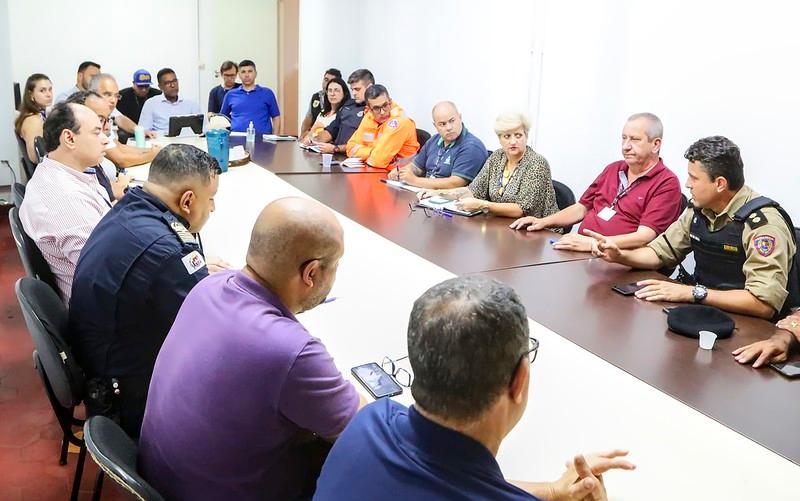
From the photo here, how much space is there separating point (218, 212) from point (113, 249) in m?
1.54

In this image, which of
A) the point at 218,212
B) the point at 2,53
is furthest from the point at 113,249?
the point at 2,53

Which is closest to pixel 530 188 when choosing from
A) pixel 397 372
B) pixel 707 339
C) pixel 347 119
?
pixel 707 339

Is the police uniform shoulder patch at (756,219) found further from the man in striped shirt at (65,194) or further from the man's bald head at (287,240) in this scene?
the man in striped shirt at (65,194)

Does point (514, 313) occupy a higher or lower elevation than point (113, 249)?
higher

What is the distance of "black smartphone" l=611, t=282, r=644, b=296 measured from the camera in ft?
7.54

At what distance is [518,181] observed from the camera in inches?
139

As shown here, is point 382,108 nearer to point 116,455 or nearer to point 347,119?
point 347,119

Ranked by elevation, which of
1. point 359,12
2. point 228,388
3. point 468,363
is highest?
point 359,12

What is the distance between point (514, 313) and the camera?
3.07ft

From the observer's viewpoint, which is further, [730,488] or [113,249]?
[113,249]

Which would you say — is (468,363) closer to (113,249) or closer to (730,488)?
(730,488)

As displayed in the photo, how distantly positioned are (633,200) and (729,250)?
2.54ft

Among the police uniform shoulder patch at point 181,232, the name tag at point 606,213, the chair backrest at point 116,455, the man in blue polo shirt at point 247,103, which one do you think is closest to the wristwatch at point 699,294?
the name tag at point 606,213

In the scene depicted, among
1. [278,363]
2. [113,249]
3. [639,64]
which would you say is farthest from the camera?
[639,64]
